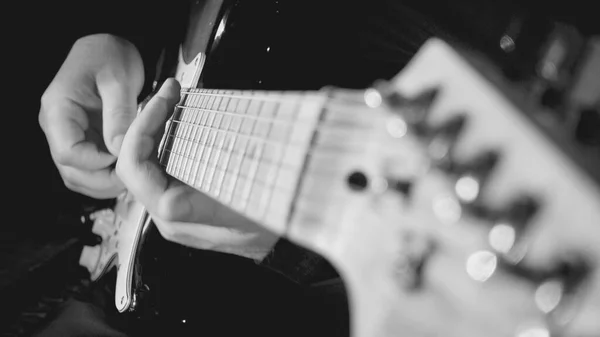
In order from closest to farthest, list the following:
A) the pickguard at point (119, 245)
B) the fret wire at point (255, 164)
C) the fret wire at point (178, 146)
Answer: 1. the fret wire at point (255, 164)
2. the fret wire at point (178, 146)
3. the pickguard at point (119, 245)

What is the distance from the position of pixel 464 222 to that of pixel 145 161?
2.03ft

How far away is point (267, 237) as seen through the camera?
73 cm

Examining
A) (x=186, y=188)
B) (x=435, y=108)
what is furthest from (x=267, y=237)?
(x=435, y=108)

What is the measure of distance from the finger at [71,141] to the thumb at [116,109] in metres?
0.04

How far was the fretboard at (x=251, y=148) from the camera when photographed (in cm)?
43

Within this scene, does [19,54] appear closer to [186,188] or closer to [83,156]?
[83,156]

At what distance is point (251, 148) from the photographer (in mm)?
518

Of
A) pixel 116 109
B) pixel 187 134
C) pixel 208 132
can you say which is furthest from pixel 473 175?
pixel 116 109

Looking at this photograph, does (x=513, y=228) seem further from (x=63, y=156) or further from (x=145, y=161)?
(x=63, y=156)

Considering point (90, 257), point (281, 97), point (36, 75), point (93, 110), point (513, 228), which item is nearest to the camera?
point (513, 228)

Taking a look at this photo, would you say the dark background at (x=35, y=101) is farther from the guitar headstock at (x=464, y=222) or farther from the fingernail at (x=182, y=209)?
the guitar headstock at (x=464, y=222)

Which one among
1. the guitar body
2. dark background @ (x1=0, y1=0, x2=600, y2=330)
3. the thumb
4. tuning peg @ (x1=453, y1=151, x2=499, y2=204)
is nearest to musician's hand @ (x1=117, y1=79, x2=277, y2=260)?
the guitar body

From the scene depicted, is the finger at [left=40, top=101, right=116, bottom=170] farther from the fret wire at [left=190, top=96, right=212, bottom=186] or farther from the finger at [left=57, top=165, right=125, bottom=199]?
the fret wire at [left=190, top=96, right=212, bottom=186]

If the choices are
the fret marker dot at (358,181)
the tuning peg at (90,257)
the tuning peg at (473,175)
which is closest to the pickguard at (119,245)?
the tuning peg at (90,257)
